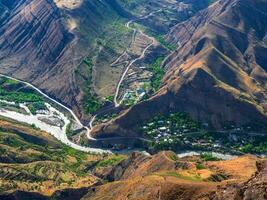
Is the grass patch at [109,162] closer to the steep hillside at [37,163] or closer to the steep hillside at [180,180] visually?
the steep hillside at [37,163]

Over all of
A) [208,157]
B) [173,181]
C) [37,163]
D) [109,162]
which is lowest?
[109,162]

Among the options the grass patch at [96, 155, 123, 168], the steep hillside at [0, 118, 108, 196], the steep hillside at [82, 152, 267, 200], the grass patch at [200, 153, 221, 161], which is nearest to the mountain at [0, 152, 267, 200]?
the steep hillside at [82, 152, 267, 200]

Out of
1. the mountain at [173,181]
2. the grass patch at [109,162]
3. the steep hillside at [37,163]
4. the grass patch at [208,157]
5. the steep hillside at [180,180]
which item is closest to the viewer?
the steep hillside at [180,180]

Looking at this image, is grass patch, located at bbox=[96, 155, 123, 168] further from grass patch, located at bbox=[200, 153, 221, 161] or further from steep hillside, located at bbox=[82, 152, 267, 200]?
grass patch, located at bbox=[200, 153, 221, 161]

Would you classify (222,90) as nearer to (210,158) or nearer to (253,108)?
(253,108)

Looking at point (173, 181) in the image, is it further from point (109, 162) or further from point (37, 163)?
point (109, 162)

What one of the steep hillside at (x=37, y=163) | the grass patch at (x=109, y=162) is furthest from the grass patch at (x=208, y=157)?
the steep hillside at (x=37, y=163)

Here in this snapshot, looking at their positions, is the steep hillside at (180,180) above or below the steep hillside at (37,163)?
above

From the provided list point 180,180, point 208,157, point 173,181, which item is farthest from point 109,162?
point 173,181

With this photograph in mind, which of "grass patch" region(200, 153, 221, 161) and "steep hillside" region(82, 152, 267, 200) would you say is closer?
"steep hillside" region(82, 152, 267, 200)

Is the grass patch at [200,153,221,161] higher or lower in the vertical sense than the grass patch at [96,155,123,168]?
higher

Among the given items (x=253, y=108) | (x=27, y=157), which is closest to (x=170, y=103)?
(x=253, y=108)
